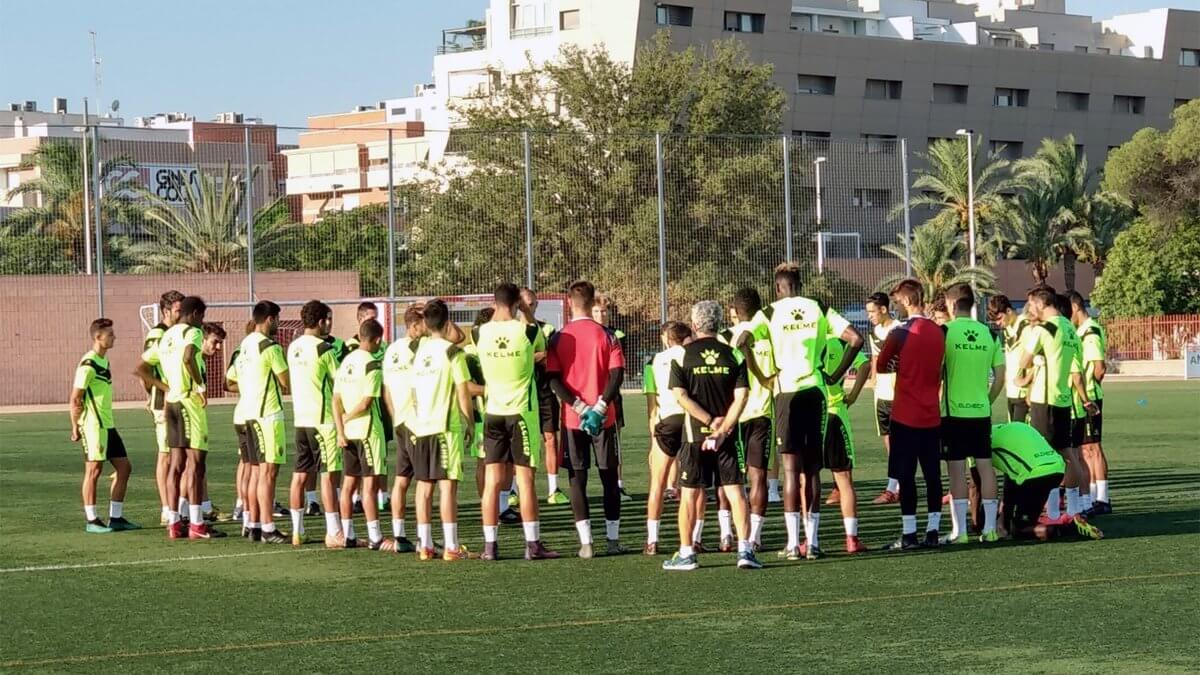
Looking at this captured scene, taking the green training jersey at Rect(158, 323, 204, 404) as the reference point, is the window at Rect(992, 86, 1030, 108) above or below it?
above

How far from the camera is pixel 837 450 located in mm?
12711

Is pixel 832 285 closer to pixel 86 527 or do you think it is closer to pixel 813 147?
pixel 813 147

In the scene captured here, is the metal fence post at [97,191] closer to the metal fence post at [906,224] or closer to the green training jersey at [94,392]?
the metal fence post at [906,224]

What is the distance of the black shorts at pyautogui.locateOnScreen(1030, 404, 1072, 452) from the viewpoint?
14016 mm

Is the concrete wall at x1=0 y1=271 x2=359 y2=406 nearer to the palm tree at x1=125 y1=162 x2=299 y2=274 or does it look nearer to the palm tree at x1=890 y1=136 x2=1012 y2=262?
the palm tree at x1=125 y1=162 x2=299 y2=274

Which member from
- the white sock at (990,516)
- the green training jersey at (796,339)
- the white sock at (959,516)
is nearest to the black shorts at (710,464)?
the green training jersey at (796,339)

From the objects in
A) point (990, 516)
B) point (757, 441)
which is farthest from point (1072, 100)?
point (757, 441)

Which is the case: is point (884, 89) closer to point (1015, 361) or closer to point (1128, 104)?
point (1128, 104)

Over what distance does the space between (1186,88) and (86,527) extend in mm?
79579

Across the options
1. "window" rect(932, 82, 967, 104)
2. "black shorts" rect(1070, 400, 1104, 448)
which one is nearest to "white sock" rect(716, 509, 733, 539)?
"black shorts" rect(1070, 400, 1104, 448)

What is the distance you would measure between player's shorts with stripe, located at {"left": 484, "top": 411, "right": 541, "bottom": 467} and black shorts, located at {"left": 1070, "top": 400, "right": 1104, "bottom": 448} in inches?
190

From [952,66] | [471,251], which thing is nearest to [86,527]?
[471,251]

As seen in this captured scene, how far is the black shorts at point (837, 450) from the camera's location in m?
12.6

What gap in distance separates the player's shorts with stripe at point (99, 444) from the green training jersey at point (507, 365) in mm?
4487
